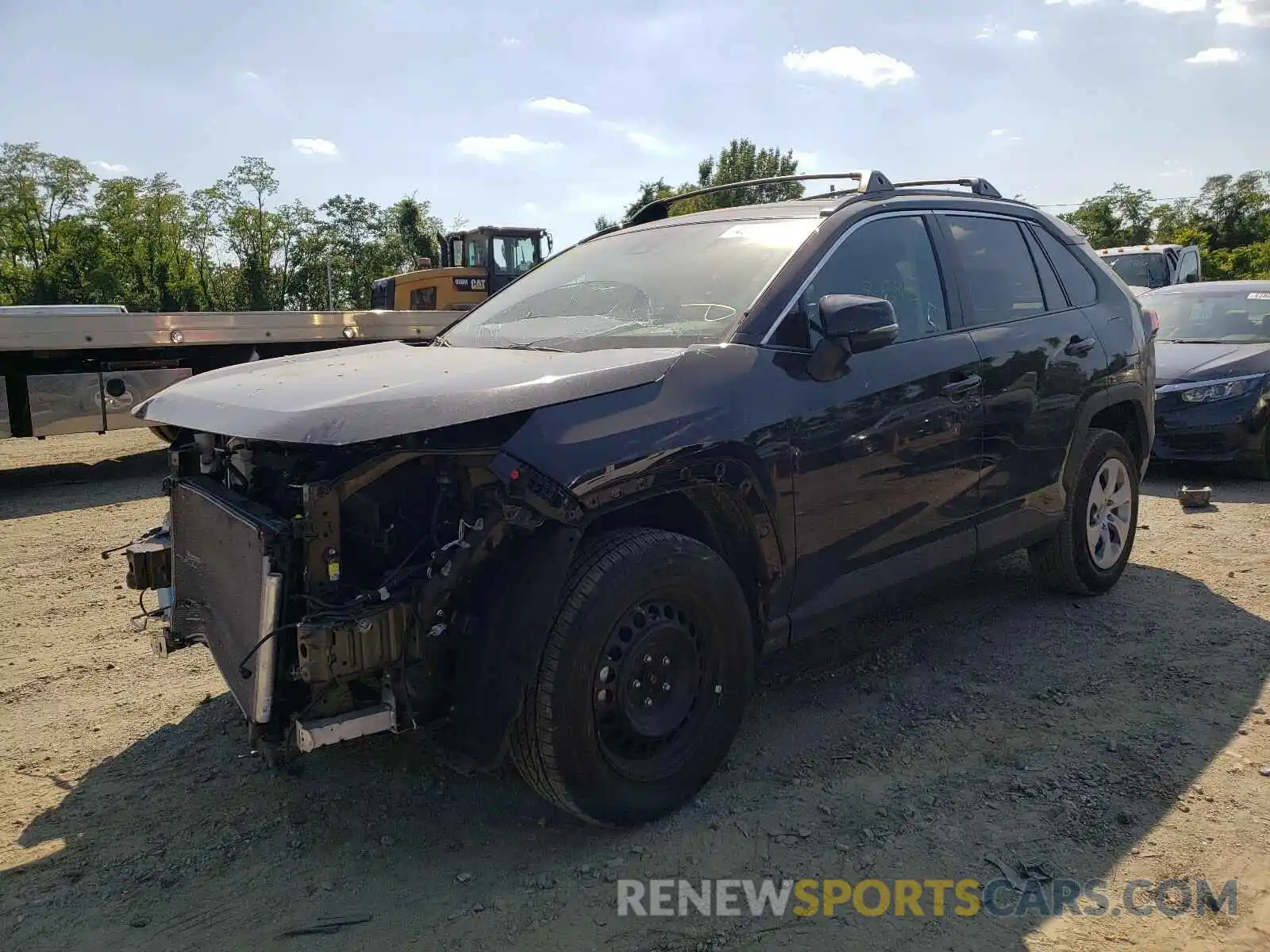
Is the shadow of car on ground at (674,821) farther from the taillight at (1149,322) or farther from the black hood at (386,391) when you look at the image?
the taillight at (1149,322)

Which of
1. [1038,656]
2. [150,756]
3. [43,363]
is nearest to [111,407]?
[43,363]

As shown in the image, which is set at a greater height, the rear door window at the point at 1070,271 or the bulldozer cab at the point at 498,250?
the bulldozer cab at the point at 498,250

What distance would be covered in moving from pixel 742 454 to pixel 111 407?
8.28 metres

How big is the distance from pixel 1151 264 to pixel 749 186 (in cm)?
1545

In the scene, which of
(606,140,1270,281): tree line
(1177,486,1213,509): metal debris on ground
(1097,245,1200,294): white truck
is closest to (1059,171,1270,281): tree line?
(606,140,1270,281): tree line

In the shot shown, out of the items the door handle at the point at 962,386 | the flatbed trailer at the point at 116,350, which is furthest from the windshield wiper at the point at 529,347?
the flatbed trailer at the point at 116,350

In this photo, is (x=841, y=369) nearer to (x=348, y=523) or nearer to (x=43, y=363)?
(x=348, y=523)

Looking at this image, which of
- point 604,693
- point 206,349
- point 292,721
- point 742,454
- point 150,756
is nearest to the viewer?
point 292,721

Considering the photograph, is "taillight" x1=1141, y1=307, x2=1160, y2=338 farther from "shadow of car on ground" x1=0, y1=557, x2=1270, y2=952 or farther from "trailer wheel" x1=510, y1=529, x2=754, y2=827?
"trailer wheel" x1=510, y1=529, x2=754, y2=827

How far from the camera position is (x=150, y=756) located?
135 inches

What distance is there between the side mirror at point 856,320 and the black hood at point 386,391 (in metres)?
0.52

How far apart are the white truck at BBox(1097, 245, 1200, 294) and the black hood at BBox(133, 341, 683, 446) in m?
16.7

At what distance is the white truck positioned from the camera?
1703 cm

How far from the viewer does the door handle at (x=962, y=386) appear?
3.69 metres
